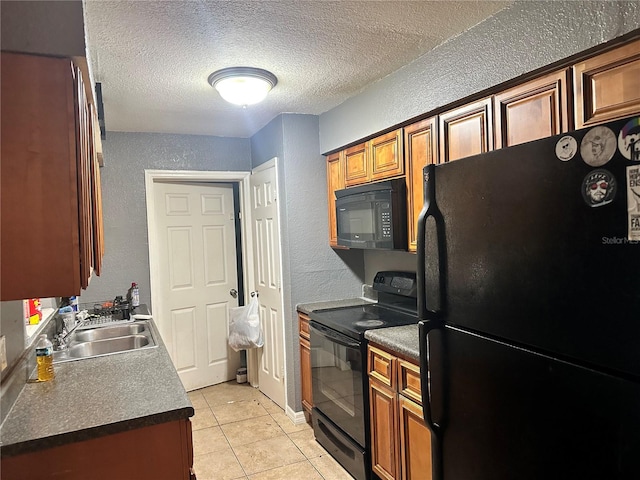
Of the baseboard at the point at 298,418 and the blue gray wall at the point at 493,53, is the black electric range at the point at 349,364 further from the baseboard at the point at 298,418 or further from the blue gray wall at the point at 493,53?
the blue gray wall at the point at 493,53

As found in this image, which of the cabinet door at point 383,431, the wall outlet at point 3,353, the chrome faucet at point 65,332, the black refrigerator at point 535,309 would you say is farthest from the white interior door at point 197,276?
the black refrigerator at point 535,309

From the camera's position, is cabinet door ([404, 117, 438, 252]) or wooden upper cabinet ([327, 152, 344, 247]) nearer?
cabinet door ([404, 117, 438, 252])

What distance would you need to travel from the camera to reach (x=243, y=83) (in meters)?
2.41

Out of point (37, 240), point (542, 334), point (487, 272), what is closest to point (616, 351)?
point (542, 334)

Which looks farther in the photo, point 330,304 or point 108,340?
point 330,304

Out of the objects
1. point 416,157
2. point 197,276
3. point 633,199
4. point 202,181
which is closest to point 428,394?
point 633,199

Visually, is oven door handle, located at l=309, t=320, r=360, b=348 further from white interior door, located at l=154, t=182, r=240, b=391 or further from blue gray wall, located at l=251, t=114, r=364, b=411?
white interior door, located at l=154, t=182, r=240, b=391

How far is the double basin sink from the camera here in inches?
98.7

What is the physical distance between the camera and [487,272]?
1330 mm

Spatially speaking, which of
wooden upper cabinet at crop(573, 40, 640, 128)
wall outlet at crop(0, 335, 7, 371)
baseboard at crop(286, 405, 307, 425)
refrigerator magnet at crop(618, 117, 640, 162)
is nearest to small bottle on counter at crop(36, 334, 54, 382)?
wall outlet at crop(0, 335, 7, 371)

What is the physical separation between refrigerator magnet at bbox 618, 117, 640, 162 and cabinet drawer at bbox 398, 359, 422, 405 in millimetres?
1336

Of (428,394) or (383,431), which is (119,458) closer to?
(428,394)

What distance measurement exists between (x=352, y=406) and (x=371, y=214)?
1146 mm

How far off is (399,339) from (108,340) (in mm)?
1725
